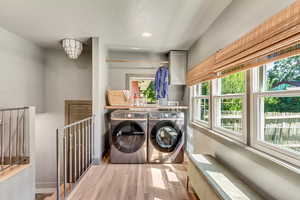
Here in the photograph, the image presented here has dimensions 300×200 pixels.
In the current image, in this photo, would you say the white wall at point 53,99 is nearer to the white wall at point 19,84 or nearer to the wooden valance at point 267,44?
the white wall at point 19,84

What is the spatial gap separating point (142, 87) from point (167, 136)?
144 centimetres

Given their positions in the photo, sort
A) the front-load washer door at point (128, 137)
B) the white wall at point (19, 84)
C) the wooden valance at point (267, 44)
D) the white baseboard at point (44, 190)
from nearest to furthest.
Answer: the wooden valance at point (267, 44)
the white wall at point (19, 84)
the front-load washer door at point (128, 137)
the white baseboard at point (44, 190)

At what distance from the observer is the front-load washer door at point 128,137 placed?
3.15 metres

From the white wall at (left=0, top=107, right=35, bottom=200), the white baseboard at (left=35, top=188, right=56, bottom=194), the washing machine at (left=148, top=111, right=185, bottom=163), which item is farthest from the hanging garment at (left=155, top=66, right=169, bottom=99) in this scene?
the white baseboard at (left=35, top=188, right=56, bottom=194)

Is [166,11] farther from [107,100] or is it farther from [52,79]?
[52,79]

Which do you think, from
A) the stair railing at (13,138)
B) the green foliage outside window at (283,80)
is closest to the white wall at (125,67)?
the stair railing at (13,138)

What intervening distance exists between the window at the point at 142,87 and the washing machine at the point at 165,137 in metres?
0.94

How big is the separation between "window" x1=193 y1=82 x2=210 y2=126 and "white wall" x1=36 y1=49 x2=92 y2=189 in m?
2.62

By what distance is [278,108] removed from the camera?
143 centimetres

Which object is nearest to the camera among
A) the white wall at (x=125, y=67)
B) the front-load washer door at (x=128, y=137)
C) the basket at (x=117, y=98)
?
the front-load washer door at (x=128, y=137)

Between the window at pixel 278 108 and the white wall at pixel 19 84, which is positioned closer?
the window at pixel 278 108

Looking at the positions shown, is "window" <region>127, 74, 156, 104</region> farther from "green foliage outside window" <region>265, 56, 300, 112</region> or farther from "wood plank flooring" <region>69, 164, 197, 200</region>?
"green foliage outside window" <region>265, 56, 300, 112</region>

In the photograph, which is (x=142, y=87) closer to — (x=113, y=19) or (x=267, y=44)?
(x=113, y=19)

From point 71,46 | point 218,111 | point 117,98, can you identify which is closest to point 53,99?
point 71,46
